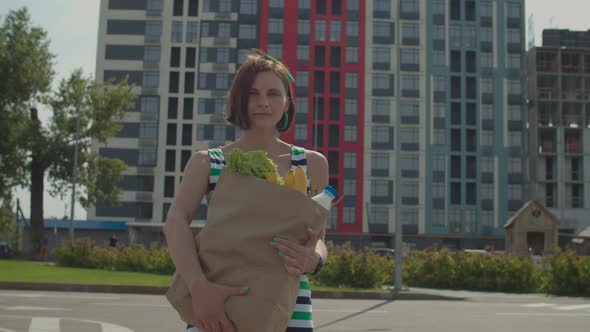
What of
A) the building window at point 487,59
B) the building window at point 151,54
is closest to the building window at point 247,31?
the building window at point 151,54

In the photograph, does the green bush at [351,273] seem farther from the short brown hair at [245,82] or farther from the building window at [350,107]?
the building window at [350,107]

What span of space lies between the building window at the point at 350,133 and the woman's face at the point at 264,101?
217ft

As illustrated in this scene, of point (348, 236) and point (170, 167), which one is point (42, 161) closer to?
point (170, 167)

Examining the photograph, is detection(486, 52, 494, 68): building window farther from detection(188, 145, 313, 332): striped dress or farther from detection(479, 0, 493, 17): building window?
detection(188, 145, 313, 332): striped dress

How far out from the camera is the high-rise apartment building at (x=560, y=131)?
70.9m

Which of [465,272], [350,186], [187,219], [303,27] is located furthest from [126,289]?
[303,27]

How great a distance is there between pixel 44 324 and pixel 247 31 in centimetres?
6294

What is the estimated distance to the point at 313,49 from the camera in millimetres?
69688

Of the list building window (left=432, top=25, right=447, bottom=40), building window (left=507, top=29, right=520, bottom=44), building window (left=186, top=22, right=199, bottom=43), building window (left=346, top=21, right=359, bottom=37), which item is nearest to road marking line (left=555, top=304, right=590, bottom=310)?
building window (left=346, top=21, right=359, bottom=37)

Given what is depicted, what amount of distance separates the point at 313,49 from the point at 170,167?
1940 cm

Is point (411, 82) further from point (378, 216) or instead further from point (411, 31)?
point (378, 216)

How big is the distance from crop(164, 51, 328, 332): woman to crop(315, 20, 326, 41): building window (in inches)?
2699

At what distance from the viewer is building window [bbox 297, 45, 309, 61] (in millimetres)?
69625

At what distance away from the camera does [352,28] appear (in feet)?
230
